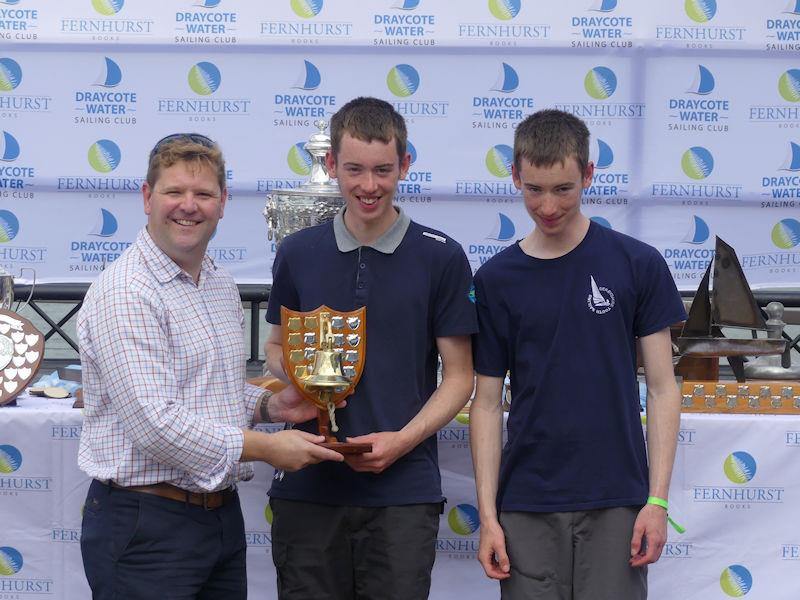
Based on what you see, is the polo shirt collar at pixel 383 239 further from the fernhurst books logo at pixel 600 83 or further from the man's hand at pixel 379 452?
the fernhurst books logo at pixel 600 83

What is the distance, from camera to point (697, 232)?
17.1 feet

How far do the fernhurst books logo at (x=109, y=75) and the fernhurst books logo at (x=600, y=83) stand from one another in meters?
2.16

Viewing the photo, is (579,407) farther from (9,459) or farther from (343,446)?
(9,459)

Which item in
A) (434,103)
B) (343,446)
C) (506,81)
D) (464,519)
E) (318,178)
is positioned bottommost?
(464,519)

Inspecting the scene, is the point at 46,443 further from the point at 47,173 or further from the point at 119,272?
the point at 47,173

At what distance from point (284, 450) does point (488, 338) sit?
524 mm

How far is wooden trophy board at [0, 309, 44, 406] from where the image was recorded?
322 cm

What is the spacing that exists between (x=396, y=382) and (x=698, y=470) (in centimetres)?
118

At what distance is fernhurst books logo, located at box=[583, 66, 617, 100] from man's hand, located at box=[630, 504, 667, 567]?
3072 millimetres

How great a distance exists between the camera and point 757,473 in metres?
3.22

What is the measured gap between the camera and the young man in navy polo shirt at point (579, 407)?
7.89ft

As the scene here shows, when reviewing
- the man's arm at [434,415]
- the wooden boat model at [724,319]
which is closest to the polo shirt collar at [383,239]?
the man's arm at [434,415]

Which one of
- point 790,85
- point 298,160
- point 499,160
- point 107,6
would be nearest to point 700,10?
point 790,85

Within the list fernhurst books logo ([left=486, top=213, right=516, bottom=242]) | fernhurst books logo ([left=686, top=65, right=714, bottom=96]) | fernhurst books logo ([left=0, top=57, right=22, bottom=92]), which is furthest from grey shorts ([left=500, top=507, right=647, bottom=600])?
fernhurst books logo ([left=0, top=57, right=22, bottom=92])
